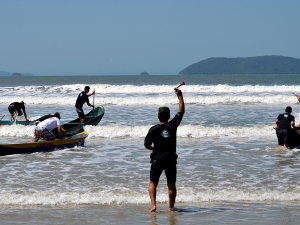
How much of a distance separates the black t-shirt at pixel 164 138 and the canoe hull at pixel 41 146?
6507mm

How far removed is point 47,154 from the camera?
11.1 m

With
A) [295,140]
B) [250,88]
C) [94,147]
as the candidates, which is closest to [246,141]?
[295,140]

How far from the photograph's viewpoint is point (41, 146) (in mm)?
11227

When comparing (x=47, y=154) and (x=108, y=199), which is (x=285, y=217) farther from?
(x=47, y=154)

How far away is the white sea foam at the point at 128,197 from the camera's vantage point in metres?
6.59

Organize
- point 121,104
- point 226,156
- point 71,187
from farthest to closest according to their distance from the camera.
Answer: point 121,104, point 226,156, point 71,187

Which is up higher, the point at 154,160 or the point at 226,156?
the point at 154,160

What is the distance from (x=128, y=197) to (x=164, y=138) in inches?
70.8

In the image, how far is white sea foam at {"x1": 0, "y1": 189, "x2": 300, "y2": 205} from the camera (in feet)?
21.6

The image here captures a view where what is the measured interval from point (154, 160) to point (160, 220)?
93cm

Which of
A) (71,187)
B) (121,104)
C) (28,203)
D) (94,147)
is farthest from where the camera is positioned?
(121,104)

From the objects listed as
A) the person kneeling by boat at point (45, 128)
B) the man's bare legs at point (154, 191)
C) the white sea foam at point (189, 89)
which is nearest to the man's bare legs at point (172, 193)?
the man's bare legs at point (154, 191)

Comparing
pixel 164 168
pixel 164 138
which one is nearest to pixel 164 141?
pixel 164 138

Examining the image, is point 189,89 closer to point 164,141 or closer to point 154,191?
point 154,191
